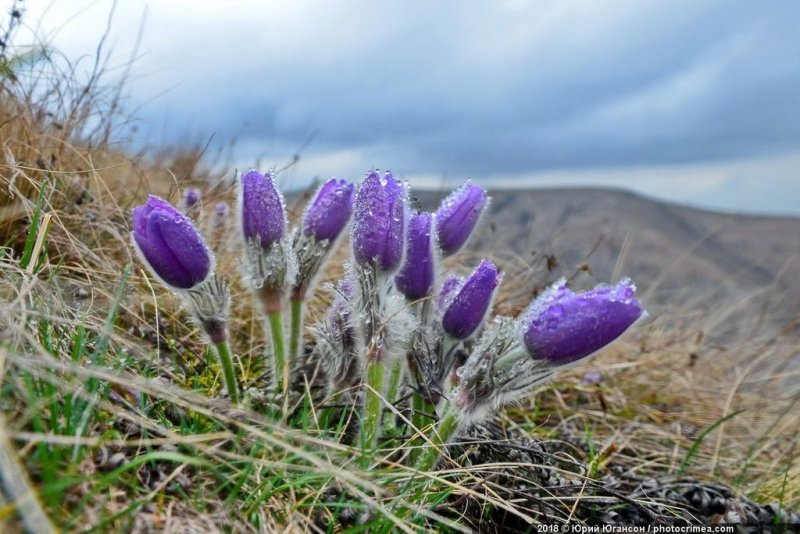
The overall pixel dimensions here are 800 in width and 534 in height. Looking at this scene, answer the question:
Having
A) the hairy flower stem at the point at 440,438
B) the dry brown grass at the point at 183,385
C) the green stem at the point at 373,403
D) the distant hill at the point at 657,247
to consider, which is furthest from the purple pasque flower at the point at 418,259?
the distant hill at the point at 657,247

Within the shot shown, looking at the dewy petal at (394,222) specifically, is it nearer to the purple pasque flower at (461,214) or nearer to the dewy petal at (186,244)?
the purple pasque flower at (461,214)

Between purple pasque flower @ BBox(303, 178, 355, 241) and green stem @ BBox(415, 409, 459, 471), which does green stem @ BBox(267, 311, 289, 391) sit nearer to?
purple pasque flower @ BBox(303, 178, 355, 241)

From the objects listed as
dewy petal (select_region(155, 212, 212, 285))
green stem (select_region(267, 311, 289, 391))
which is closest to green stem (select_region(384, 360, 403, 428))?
green stem (select_region(267, 311, 289, 391))

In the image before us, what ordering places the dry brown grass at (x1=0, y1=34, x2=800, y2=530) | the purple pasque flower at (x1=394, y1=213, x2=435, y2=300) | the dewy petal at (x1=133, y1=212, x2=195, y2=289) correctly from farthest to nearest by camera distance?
the purple pasque flower at (x1=394, y1=213, x2=435, y2=300)
the dewy petal at (x1=133, y1=212, x2=195, y2=289)
the dry brown grass at (x1=0, y1=34, x2=800, y2=530)

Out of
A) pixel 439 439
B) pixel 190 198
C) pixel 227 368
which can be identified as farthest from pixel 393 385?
pixel 190 198

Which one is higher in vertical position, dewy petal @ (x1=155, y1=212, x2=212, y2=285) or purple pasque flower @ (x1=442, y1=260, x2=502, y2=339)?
purple pasque flower @ (x1=442, y1=260, x2=502, y2=339)

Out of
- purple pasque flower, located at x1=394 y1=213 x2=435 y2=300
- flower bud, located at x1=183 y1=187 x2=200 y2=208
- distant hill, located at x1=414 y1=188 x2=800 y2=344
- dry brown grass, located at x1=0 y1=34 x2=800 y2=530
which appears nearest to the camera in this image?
dry brown grass, located at x1=0 y1=34 x2=800 y2=530

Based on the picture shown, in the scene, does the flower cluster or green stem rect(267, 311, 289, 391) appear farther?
green stem rect(267, 311, 289, 391)

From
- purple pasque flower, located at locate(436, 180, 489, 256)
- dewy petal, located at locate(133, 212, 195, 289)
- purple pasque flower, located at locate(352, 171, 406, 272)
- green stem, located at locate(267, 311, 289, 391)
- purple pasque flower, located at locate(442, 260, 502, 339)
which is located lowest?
green stem, located at locate(267, 311, 289, 391)
